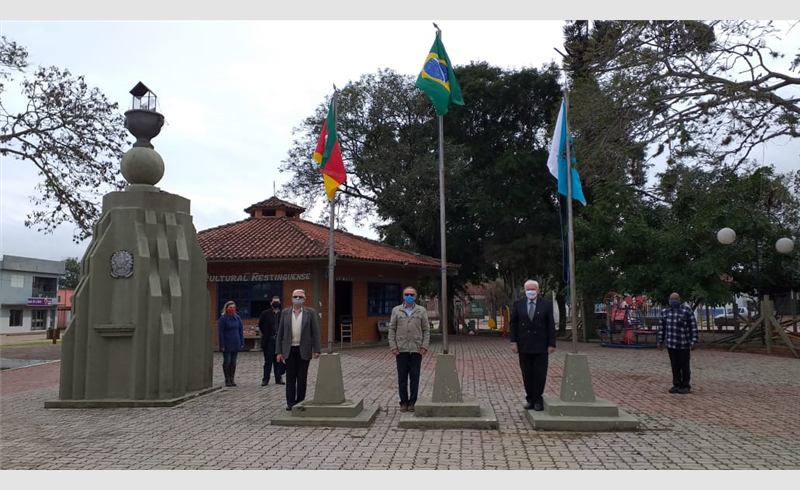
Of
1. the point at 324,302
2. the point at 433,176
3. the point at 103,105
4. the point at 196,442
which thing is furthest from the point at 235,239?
the point at 196,442

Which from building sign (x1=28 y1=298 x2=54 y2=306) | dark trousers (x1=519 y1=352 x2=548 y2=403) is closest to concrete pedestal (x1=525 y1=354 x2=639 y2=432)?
dark trousers (x1=519 y1=352 x2=548 y2=403)

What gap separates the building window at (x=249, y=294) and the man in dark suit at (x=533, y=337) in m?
13.8

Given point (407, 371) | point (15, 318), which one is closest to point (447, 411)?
point (407, 371)

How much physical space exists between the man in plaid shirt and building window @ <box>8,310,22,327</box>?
5451 cm

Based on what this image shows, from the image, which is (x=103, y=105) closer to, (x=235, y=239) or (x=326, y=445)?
(x=235, y=239)

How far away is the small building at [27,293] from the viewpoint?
166ft

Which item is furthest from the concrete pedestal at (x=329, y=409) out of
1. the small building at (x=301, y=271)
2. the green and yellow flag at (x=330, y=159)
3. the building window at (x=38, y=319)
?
the building window at (x=38, y=319)

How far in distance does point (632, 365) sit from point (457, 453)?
1059 centimetres

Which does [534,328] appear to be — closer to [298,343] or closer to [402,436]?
[402,436]

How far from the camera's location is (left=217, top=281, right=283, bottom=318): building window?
2127 cm

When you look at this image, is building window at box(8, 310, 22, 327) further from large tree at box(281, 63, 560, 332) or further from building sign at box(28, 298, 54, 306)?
large tree at box(281, 63, 560, 332)

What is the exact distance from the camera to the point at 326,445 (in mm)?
6883

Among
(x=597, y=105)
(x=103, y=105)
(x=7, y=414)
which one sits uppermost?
(x=103, y=105)

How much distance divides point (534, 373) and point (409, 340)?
178 centimetres
